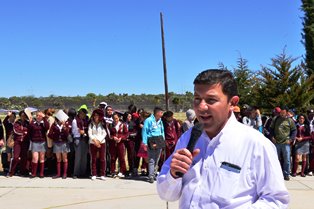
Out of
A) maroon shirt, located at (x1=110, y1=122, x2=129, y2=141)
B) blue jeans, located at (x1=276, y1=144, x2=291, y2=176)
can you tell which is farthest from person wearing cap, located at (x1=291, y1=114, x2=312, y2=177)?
maroon shirt, located at (x1=110, y1=122, x2=129, y2=141)

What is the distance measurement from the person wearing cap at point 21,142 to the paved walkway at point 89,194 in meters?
0.43

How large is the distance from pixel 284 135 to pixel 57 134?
5922mm

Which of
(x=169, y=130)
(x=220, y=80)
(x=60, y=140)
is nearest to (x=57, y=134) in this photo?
(x=60, y=140)

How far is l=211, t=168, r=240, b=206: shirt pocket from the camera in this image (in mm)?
1845

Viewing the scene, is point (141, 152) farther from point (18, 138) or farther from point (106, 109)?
point (18, 138)

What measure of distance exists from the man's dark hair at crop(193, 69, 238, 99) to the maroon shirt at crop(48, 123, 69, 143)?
27.9 feet

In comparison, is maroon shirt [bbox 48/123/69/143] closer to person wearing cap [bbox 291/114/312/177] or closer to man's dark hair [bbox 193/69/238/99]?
person wearing cap [bbox 291/114/312/177]

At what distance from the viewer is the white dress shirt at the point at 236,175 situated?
1845 mm

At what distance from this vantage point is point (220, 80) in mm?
1979

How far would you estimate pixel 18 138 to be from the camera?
10250mm

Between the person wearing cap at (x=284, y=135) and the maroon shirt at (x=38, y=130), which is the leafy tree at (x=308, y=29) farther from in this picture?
A: the maroon shirt at (x=38, y=130)

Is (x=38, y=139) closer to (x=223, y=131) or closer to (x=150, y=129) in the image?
(x=150, y=129)

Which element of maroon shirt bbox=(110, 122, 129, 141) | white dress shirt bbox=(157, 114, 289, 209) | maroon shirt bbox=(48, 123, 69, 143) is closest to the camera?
white dress shirt bbox=(157, 114, 289, 209)

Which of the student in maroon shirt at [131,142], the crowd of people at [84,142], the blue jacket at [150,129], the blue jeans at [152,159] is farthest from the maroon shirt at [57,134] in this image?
the blue jeans at [152,159]
